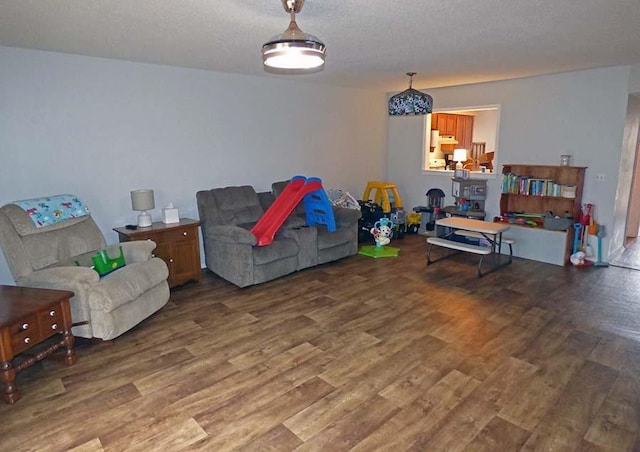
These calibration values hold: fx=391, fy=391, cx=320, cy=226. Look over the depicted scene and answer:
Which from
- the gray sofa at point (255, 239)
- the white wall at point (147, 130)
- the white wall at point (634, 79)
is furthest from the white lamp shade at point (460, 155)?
the gray sofa at point (255, 239)

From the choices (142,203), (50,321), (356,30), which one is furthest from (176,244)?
(356,30)

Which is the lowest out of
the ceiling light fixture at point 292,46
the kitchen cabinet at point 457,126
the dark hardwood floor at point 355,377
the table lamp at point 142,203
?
the dark hardwood floor at point 355,377

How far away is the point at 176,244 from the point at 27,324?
187 centimetres

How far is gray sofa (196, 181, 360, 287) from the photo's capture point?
4398mm

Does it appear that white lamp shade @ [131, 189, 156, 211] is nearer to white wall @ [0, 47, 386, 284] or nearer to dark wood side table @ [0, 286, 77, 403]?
white wall @ [0, 47, 386, 284]

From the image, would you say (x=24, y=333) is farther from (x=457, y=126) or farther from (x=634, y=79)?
(x=457, y=126)

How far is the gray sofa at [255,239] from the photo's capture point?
14.4 ft

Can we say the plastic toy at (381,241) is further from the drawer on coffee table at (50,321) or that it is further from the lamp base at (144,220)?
the drawer on coffee table at (50,321)

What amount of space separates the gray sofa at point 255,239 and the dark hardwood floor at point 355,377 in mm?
350

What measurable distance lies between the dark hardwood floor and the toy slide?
71cm

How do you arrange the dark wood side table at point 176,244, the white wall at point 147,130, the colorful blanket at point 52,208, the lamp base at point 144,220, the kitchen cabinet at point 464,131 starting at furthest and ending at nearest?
the kitchen cabinet at point 464,131 < the lamp base at point 144,220 < the dark wood side table at point 176,244 < the white wall at point 147,130 < the colorful blanket at point 52,208

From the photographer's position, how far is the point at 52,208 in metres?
3.59

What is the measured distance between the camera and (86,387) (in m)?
2.64

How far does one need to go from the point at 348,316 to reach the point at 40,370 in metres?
2.47
